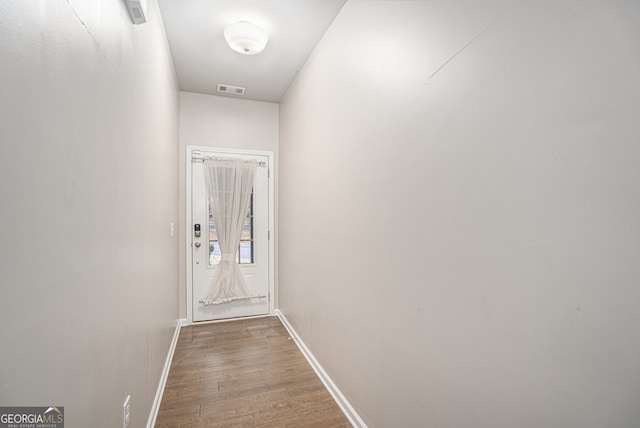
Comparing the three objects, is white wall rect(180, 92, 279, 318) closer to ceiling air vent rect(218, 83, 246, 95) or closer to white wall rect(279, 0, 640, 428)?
ceiling air vent rect(218, 83, 246, 95)

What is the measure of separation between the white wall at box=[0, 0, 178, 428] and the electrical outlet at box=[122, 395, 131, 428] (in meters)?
0.06

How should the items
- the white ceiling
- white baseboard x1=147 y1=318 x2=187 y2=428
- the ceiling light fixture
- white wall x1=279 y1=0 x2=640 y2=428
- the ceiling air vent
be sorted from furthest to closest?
1. the ceiling air vent
2. the ceiling light fixture
3. the white ceiling
4. white baseboard x1=147 y1=318 x2=187 y2=428
5. white wall x1=279 y1=0 x2=640 y2=428

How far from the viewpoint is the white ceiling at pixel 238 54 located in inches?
79.3

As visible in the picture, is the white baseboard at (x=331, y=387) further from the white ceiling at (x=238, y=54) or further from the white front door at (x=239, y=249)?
the white ceiling at (x=238, y=54)

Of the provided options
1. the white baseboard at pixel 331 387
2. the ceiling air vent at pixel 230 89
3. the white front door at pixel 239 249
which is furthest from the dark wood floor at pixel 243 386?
the ceiling air vent at pixel 230 89

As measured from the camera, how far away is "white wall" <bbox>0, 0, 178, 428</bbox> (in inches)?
20.3

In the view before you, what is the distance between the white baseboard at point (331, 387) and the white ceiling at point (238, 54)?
8.96 feet

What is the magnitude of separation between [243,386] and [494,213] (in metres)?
2.11

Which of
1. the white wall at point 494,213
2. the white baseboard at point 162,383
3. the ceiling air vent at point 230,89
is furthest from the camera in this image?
the ceiling air vent at point 230,89

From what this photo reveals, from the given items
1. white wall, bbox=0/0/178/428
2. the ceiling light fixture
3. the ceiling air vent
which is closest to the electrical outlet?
white wall, bbox=0/0/178/428

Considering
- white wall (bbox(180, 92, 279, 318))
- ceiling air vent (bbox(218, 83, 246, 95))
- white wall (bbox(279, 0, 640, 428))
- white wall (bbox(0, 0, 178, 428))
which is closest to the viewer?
white wall (bbox(0, 0, 178, 428))

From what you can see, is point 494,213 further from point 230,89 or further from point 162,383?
point 230,89

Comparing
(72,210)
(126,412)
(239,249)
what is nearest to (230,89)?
(239,249)

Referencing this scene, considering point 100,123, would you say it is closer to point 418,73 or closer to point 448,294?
point 418,73
